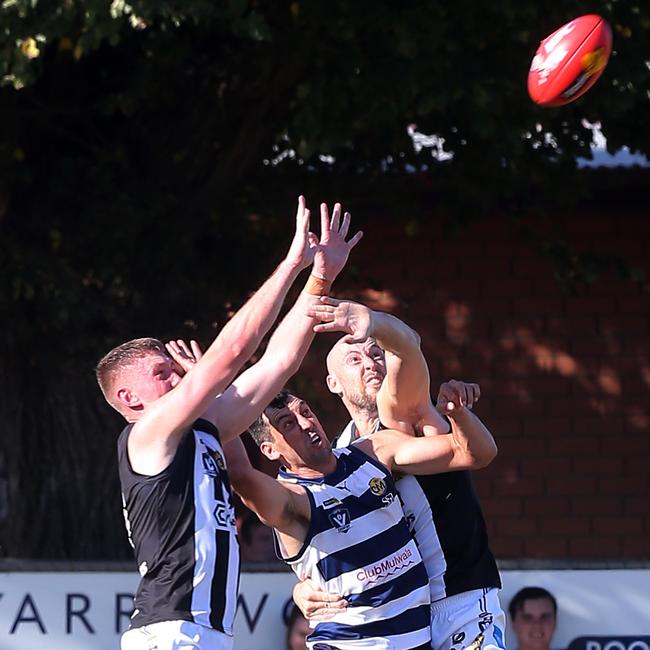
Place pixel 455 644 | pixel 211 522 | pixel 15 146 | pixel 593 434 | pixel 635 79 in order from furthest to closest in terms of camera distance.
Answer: pixel 593 434 < pixel 15 146 < pixel 635 79 < pixel 455 644 < pixel 211 522

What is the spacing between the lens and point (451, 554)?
496cm

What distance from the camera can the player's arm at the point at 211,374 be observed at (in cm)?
412

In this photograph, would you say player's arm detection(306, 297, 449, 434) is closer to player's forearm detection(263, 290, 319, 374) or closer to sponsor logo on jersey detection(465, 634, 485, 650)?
player's forearm detection(263, 290, 319, 374)

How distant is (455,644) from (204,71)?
5070 mm

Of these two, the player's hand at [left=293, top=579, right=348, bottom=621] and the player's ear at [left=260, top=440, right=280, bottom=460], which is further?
the player's ear at [left=260, top=440, right=280, bottom=460]

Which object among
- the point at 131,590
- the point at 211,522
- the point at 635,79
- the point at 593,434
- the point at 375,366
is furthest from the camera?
the point at 593,434

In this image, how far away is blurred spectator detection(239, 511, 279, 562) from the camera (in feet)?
30.3

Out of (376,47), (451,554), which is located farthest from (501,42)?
(451,554)

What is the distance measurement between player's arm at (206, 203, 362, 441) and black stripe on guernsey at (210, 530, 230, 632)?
0.41 metres

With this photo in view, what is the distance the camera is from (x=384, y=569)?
466 cm

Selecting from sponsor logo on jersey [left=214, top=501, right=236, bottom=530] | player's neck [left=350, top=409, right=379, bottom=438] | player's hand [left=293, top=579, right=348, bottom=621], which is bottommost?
player's hand [left=293, top=579, right=348, bottom=621]

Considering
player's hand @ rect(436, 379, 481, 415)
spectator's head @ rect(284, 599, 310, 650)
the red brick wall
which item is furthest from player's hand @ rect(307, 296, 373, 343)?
the red brick wall

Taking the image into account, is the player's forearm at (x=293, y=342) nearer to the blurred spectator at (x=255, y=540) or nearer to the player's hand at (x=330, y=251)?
the player's hand at (x=330, y=251)

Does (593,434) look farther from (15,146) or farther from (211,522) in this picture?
(211,522)
